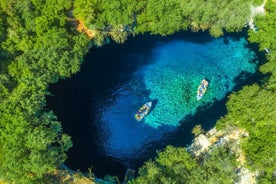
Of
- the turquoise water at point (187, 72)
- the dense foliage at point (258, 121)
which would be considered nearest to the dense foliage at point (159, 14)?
the turquoise water at point (187, 72)

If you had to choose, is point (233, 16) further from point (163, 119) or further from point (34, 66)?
point (34, 66)

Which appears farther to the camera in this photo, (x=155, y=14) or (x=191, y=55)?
(x=191, y=55)

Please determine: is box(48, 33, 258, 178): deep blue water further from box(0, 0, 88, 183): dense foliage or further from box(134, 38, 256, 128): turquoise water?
box(0, 0, 88, 183): dense foliage

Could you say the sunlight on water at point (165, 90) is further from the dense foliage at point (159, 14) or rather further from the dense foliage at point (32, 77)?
the dense foliage at point (32, 77)

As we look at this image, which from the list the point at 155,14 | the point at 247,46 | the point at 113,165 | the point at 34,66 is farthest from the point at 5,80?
the point at 247,46

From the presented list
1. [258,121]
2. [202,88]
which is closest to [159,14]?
[202,88]

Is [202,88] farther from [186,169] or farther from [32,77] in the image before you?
[32,77]

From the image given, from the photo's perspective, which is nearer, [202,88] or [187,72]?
[202,88]
